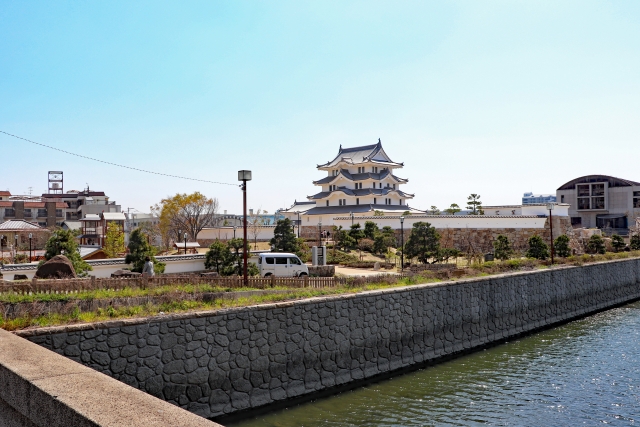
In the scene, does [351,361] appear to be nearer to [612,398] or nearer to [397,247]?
[612,398]

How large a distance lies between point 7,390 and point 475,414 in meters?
9.52

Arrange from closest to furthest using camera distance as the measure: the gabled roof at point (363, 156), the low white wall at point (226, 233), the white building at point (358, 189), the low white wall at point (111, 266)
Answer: the low white wall at point (111, 266)
the low white wall at point (226, 233)
the white building at point (358, 189)
the gabled roof at point (363, 156)

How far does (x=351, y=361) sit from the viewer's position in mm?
13609

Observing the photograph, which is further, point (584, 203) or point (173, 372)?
point (584, 203)

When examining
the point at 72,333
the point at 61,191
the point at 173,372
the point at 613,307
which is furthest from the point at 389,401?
the point at 61,191

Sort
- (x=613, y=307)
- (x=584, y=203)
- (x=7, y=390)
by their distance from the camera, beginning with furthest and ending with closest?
(x=584, y=203), (x=613, y=307), (x=7, y=390)

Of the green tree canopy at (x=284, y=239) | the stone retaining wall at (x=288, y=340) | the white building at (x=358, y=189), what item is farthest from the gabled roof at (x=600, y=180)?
the stone retaining wall at (x=288, y=340)

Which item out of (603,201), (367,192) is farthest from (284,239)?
(603,201)

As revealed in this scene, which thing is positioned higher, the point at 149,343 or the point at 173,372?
the point at 149,343

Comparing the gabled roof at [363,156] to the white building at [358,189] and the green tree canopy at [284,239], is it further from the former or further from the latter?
the green tree canopy at [284,239]

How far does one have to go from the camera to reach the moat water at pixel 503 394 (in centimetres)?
1092

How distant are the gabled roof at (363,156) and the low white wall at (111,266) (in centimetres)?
3634

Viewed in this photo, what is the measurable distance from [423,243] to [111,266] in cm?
1963

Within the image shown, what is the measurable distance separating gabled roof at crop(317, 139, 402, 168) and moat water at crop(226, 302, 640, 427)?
46658 mm
